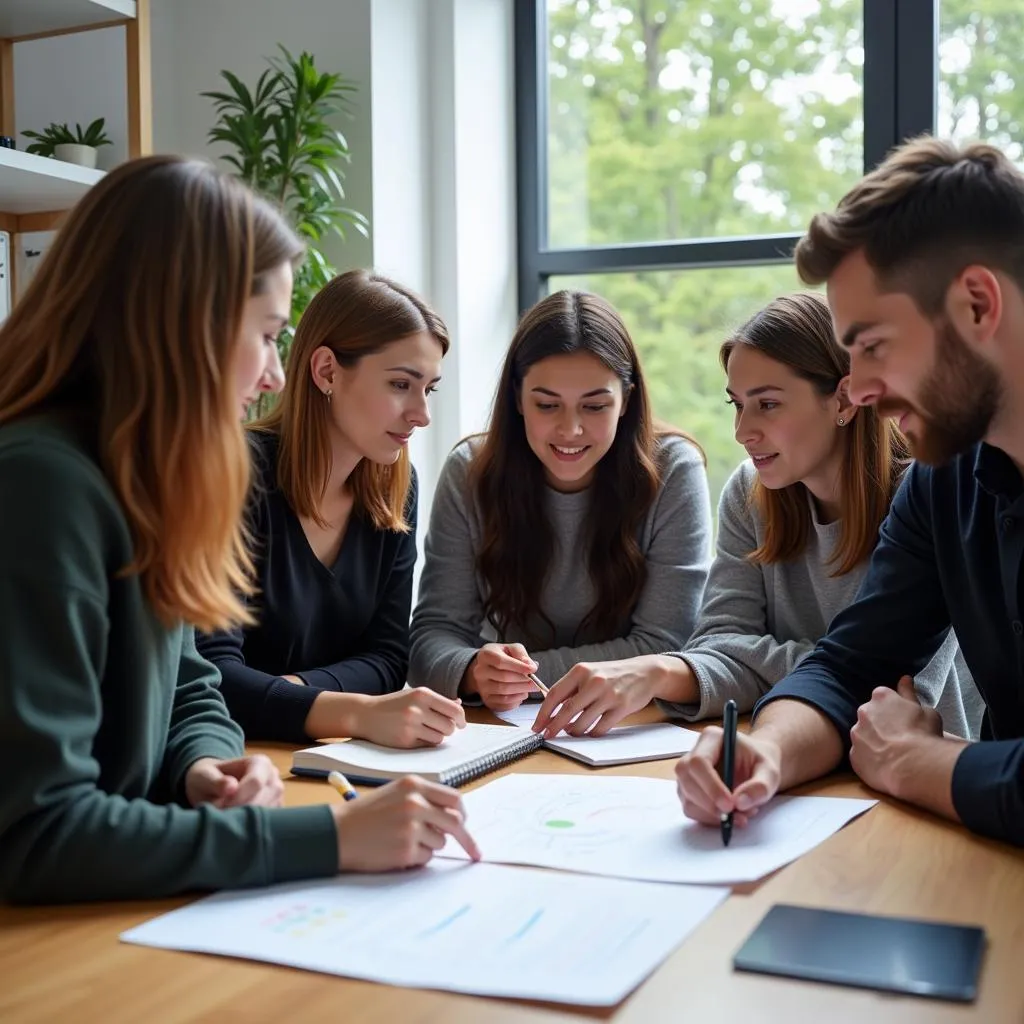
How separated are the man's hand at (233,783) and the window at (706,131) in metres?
2.48

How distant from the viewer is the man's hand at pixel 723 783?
128cm

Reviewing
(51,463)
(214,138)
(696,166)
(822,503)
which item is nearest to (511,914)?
(51,463)

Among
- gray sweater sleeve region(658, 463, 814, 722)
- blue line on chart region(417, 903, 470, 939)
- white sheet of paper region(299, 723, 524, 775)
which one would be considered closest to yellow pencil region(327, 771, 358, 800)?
white sheet of paper region(299, 723, 524, 775)

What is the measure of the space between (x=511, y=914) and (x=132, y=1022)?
1.02 ft

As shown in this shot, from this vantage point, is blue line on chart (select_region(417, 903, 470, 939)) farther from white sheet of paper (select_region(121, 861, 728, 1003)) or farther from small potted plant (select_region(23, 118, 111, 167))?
small potted plant (select_region(23, 118, 111, 167))

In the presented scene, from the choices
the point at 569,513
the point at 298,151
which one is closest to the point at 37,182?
the point at 298,151

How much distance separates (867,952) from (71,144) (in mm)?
2383

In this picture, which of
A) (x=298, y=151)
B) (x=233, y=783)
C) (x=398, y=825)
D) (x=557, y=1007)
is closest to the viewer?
(x=557, y=1007)

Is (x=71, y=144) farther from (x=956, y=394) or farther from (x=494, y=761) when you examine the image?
(x=956, y=394)

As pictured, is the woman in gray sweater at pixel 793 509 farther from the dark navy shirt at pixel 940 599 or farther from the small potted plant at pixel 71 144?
the small potted plant at pixel 71 144

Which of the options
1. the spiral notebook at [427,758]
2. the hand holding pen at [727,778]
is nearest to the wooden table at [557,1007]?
the hand holding pen at [727,778]

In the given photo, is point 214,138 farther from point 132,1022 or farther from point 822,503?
point 132,1022

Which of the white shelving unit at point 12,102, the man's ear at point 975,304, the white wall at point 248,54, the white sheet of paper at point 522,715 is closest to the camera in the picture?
the man's ear at point 975,304

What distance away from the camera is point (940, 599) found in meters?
1.67
